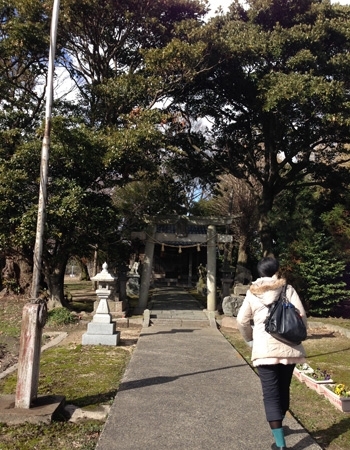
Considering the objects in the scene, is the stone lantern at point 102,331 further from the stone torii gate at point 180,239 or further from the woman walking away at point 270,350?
the stone torii gate at point 180,239

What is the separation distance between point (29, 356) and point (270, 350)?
2471mm

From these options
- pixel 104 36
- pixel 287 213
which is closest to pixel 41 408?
pixel 104 36

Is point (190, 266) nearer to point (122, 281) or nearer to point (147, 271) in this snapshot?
point (147, 271)

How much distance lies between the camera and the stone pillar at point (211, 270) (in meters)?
15.1

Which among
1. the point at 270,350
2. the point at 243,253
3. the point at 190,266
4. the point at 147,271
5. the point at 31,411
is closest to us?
the point at 270,350

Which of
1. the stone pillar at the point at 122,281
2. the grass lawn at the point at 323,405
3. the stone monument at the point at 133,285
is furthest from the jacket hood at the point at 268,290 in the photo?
the stone monument at the point at 133,285

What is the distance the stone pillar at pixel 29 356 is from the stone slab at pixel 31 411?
8 cm

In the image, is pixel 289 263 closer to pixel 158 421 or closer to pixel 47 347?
pixel 47 347

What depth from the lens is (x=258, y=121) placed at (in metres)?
15.0

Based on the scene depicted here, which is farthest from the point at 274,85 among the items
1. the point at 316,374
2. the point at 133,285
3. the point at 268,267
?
the point at 133,285

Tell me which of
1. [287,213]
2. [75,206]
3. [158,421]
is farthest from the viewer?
[287,213]

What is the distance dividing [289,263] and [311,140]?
447cm

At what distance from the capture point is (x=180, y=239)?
51.3 feet

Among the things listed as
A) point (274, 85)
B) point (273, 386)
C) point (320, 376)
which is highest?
point (274, 85)
